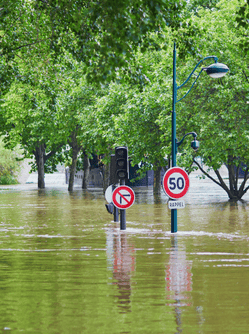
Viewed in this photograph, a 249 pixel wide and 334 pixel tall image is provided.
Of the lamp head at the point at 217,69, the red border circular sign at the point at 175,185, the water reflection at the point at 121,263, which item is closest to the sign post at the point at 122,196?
the water reflection at the point at 121,263

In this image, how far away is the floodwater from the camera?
5867 millimetres

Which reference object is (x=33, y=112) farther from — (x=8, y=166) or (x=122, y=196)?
(x=8, y=166)

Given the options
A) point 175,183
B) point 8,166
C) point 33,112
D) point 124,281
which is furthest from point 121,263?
point 8,166

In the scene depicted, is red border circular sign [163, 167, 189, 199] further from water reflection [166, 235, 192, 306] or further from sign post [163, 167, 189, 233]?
water reflection [166, 235, 192, 306]

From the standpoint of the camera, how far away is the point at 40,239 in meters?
14.5

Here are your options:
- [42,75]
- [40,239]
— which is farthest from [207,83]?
[40,239]

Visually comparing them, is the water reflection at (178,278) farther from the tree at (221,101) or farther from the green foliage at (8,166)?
the green foliage at (8,166)

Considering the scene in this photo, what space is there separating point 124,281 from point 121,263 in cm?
181

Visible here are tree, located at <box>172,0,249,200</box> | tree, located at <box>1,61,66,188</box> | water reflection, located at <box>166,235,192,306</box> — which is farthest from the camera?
tree, located at <box>172,0,249,200</box>

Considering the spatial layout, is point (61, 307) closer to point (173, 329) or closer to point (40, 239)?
point (173, 329)

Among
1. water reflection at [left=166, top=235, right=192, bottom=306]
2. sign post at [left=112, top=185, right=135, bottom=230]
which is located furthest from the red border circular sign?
water reflection at [left=166, top=235, right=192, bottom=306]

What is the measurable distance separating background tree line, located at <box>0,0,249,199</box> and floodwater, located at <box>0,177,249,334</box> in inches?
101

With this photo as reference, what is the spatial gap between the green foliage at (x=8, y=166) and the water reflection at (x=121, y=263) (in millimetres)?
72565

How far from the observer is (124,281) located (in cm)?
827
